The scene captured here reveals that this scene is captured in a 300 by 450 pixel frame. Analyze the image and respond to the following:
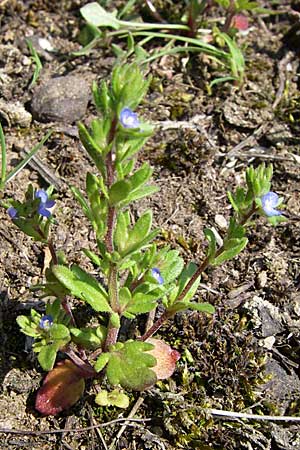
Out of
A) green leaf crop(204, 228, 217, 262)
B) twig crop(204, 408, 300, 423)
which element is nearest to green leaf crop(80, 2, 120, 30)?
green leaf crop(204, 228, 217, 262)

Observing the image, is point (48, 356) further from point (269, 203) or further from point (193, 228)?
point (193, 228)

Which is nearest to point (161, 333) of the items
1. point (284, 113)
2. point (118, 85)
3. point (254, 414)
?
point (254, 414)

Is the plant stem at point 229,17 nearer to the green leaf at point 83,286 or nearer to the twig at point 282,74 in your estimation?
the twig at point 282,74

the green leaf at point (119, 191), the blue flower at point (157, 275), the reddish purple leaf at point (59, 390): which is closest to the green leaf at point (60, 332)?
the reddish purple leaf at point (59, 390)

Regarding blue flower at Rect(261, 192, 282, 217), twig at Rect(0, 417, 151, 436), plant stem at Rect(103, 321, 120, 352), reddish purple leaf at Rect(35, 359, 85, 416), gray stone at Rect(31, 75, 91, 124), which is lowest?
twig at Rect(0, 417, 151, 436)

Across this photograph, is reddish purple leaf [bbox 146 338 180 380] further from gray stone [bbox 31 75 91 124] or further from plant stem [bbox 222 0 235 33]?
plant stem [bbox 222 0 235 33]

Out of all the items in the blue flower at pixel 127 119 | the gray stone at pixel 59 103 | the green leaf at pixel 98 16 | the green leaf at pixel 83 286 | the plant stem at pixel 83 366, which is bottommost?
the plant stem at pixel 83 366

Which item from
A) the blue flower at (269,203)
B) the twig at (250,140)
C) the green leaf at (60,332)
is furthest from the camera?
the twig at (250,140)
